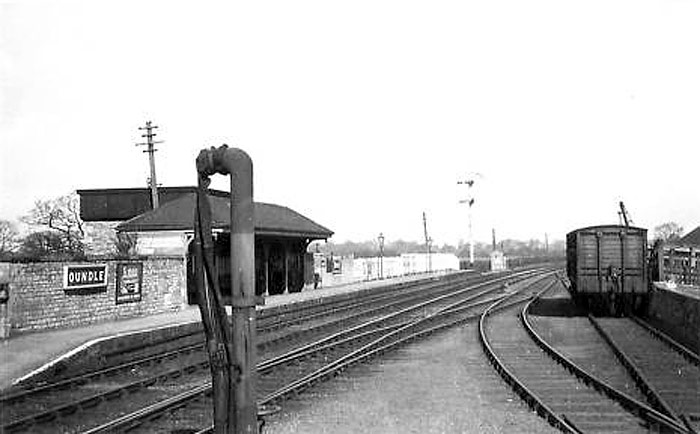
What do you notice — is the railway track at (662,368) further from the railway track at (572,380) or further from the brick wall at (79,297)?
the brick wall at (79,297)

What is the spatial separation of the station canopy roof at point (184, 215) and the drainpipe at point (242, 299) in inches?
691

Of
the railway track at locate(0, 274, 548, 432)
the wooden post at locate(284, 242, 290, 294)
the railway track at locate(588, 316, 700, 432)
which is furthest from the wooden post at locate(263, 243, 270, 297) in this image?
the railway track at locate(588, 316, 700, 432)

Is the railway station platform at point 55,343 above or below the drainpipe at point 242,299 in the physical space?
below

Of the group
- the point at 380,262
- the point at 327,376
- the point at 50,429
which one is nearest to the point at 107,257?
the point at 327,376

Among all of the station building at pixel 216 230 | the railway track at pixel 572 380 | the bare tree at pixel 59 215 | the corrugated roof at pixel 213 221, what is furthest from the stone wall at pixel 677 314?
the bare tree at pixel 59 215

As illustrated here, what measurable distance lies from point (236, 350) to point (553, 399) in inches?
278

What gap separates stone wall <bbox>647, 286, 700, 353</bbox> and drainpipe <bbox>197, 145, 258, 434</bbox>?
13.2m

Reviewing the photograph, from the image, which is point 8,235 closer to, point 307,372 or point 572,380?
point 307,372

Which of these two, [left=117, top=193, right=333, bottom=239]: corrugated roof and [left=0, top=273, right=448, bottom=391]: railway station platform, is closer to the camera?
[left=0, top=273, right=448, bottom=391]: railway station platform

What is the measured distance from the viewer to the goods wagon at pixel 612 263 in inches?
947

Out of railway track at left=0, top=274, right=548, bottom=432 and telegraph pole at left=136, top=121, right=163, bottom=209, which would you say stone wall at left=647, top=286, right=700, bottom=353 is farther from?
telegraph pole at left=136, top=121, right=163, bottom=209

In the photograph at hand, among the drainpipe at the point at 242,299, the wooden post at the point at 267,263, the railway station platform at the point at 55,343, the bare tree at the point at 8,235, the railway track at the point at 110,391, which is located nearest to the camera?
the drainpipe at the point at 242,299

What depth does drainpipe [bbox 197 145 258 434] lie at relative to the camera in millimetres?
5746

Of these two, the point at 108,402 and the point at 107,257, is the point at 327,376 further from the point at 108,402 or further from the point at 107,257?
the point at 107,257
